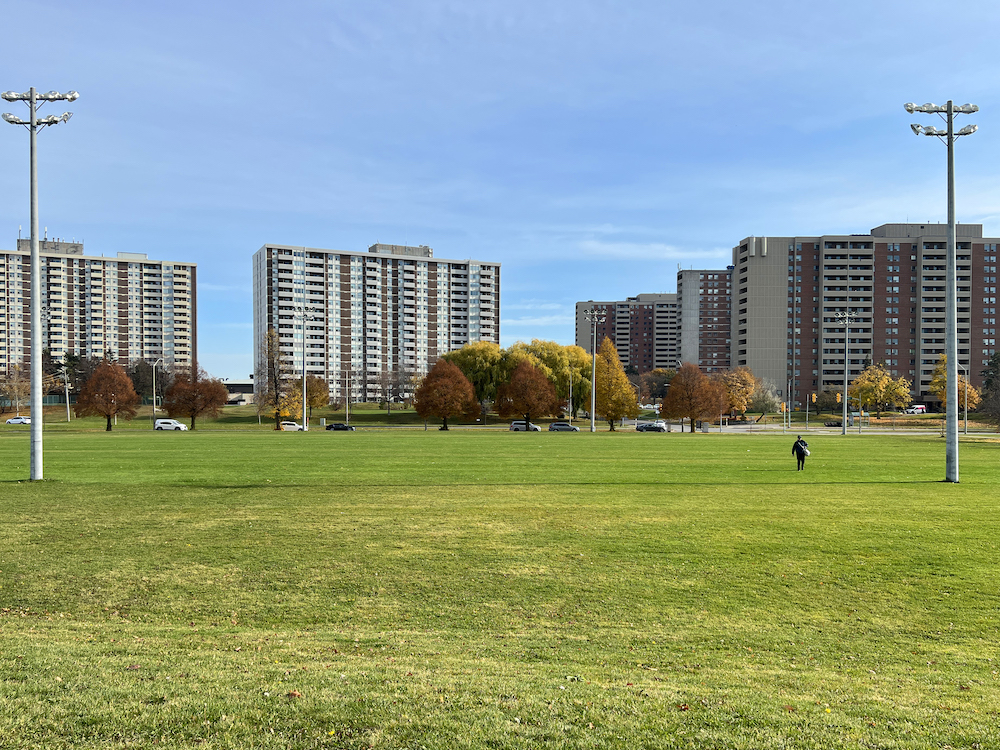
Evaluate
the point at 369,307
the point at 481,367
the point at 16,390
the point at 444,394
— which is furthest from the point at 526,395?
the point at 369,307

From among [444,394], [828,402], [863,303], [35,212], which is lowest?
[828,402]

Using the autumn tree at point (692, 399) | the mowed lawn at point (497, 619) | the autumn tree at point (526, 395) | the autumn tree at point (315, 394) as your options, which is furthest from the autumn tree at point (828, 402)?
the mowed lawn at point (497, 619)

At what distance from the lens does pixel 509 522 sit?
52.3 ft

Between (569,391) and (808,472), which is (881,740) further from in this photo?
(569,391)

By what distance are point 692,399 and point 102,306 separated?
472ft

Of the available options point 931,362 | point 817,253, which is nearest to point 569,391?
point 817,253

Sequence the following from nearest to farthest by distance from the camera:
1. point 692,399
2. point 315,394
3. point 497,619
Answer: point 497,619, point 692,399, point 315,394

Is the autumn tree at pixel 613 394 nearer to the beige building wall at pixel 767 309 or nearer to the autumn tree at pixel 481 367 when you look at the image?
the autumn tree at pixel 481 367

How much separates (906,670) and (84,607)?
977 centimetres

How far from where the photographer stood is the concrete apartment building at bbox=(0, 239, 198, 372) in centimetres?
15875

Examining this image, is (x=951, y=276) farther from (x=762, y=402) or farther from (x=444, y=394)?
(x=762, y=402)

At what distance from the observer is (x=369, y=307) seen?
561ft

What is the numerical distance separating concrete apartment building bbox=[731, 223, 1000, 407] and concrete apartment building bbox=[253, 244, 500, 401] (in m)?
66.0

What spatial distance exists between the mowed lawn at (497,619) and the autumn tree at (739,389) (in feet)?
284
